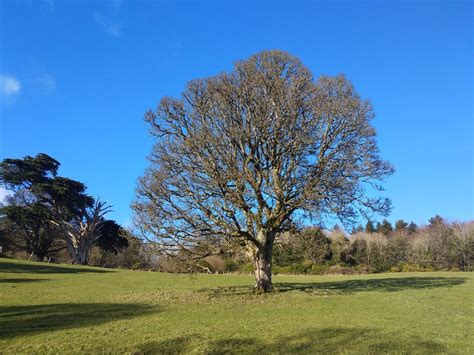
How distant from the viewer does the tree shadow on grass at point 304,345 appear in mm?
7547

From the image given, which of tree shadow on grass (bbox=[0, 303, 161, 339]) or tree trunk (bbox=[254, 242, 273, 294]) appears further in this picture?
tree trunk (bbox=[254, 242, 273, 294])

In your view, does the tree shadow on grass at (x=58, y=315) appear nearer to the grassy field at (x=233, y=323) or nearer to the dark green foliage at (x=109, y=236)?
the grassy field at (x=233, y=323)

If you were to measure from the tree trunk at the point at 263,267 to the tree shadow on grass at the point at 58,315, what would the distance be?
5.92 m

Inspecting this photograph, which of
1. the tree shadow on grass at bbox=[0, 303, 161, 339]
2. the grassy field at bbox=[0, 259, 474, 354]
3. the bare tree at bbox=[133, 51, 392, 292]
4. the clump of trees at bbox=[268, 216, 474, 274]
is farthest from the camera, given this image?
the clump of trees at bbox=[268, 216, 474, 274]

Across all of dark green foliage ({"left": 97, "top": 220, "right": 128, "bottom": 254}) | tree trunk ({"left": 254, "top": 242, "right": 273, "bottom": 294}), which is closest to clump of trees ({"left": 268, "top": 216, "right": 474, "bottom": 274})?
dark green foliage ({"left": 97, "top": 220, "right": 128, "bottom": 254})

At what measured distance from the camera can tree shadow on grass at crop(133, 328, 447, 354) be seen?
7547mm

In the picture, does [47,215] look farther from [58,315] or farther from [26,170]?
[58,315]

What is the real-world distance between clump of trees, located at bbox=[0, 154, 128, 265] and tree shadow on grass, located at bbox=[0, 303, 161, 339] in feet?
118

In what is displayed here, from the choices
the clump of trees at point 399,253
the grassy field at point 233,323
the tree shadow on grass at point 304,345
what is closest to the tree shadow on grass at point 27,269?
the grassy field at point 233,323

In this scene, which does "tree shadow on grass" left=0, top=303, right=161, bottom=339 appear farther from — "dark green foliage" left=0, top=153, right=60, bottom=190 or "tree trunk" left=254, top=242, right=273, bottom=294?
"dark green foliage" left=0, top=153, right=60, bottom=190

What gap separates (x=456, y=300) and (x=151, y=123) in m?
15.8

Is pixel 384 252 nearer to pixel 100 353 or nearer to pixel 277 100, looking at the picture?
pixel 277 100

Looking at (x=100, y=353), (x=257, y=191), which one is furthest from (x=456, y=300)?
(x=100, y=353)

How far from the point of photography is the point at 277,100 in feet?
58.0
